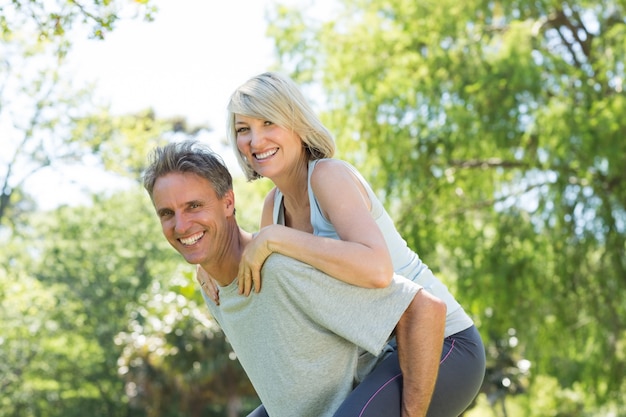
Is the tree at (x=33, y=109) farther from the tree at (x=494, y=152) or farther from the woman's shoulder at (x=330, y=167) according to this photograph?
the woman's shoulder at (x=330, y=167)

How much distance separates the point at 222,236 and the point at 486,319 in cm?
1153

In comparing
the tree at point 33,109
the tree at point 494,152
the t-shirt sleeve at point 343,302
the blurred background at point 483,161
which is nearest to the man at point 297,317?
the t-shirt sleeve at point 343,302

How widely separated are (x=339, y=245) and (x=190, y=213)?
0.50 meters

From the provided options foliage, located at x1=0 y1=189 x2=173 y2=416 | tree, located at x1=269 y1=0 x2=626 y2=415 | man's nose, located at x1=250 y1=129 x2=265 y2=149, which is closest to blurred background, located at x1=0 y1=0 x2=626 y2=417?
tree, located at x1=269 y1=0 x2=626 y2=415

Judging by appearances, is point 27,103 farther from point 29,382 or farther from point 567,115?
point 567,115

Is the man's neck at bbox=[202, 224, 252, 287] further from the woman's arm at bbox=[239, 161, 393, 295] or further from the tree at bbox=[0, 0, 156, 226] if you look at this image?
the tree at bbox=[0, 0, 156, 226]

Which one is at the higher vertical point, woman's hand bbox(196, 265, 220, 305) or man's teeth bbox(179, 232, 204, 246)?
man's teeth bbox(179, 232, 204, 246)

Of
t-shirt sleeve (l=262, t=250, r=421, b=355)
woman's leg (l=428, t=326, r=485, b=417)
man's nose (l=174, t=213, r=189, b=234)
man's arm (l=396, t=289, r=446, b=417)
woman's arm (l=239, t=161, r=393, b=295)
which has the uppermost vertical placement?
man's nose (l=174, t=213, r=189, b=234)

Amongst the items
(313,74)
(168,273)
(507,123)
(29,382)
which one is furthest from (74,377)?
(507,123)

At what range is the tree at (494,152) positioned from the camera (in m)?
12.4

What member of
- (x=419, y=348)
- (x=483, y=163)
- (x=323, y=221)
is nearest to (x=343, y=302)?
(x=419, y=348)

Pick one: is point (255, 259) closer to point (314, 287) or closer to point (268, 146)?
point (314, 287)

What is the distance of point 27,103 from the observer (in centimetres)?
2088

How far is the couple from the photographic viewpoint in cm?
245
